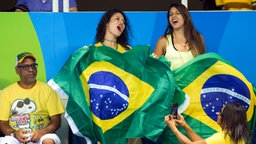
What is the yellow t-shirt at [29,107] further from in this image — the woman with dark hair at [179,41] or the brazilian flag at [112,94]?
the woman with dark hair at [179,41]

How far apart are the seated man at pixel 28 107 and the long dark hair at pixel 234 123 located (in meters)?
1.96

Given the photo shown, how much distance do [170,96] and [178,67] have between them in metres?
0.40

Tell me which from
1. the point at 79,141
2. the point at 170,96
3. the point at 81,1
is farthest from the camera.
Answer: the point at 81,1

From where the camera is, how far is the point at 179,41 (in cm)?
864

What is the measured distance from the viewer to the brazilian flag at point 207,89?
327 inches

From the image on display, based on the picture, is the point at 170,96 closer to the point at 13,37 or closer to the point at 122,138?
the point at 122,138

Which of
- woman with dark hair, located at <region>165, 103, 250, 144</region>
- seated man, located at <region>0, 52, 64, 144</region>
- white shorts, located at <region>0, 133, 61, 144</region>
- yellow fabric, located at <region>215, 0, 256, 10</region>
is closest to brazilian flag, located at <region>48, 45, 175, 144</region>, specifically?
white shorts, located at <region>0, 133, 61, 144</region>

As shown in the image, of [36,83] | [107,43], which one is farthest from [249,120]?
[36,83]

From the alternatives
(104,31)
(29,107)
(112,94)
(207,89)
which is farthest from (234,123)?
(29,107)

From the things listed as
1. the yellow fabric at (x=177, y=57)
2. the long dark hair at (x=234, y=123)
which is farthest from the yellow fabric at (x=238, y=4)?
the long dark hair at (x=234, y=123)

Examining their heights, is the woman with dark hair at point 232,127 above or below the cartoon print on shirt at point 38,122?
above

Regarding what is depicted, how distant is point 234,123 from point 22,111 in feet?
7.88

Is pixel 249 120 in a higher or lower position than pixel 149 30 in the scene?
lower

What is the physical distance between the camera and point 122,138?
26.9ft
